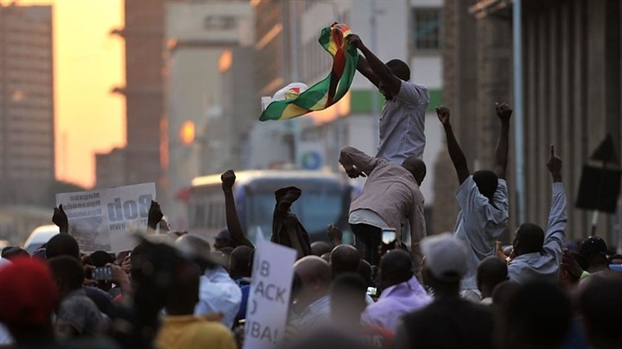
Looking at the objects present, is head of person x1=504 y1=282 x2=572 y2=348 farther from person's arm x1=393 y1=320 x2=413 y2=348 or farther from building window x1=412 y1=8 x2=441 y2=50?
building window x1=412 y1=8 x2=441 y2=50

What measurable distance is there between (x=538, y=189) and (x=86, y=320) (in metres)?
36.5

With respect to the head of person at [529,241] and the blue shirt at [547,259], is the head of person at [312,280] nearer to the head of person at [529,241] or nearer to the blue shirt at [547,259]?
the blue shirt at [547,259]

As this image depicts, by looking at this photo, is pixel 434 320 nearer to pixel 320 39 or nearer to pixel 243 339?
pixel 243 339

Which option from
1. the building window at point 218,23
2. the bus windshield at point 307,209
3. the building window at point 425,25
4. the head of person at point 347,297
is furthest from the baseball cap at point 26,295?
the building window at point 218,23

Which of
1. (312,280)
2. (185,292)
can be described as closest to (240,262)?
(312,280)

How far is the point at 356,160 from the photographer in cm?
1310

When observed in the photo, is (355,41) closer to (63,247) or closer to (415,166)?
(415,166)

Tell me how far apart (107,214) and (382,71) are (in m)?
3.36

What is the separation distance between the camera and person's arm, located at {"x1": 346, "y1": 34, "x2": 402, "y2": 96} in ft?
41.9

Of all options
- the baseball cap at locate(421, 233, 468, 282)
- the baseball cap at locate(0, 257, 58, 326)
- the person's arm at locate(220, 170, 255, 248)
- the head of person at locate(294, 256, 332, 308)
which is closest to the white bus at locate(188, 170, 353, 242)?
the person's arm at locate(220, 170, 255, 248)

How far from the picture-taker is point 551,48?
43.7 m

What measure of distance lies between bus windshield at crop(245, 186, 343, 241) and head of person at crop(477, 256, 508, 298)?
90.9 feet

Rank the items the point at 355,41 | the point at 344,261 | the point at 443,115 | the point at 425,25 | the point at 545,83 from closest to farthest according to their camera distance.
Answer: the point at 344,261
the point at 443,115
the point at 355,41
the point at 545,83
the point at 425,25

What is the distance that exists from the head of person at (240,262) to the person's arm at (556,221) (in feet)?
6.19
